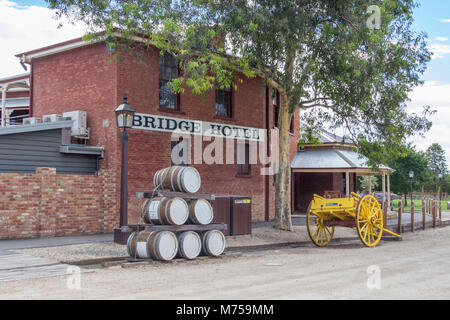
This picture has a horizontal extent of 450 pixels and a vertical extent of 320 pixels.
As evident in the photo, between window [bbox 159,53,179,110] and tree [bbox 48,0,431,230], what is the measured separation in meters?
1.61

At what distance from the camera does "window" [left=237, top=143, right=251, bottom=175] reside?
857 inches

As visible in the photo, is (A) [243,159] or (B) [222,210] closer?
(B) [222,210]

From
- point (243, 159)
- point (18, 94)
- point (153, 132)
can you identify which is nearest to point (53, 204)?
point (153, 132)

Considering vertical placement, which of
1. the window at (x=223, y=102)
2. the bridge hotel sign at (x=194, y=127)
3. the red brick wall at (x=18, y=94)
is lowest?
the bridge hotel sign at (x=194, y=127)

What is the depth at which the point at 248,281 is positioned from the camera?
831 centimetres

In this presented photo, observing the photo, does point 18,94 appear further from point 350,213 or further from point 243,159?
point 350,213

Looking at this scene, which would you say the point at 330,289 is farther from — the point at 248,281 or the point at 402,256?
the point at 402,256

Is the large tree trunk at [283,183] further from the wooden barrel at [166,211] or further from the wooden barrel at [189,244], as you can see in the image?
the wooden barrel at [166,211]

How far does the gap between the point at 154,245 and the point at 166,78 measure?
9.18m

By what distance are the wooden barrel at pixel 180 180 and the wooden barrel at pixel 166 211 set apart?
0.31 meters

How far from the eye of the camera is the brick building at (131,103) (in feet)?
55.4

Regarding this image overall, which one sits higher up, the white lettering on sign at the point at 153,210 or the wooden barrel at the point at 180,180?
the wooden barrel at the point at 180,180

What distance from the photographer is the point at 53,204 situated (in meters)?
14.8

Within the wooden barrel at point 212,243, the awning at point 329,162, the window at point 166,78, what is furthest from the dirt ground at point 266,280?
the awning at point 329,162
